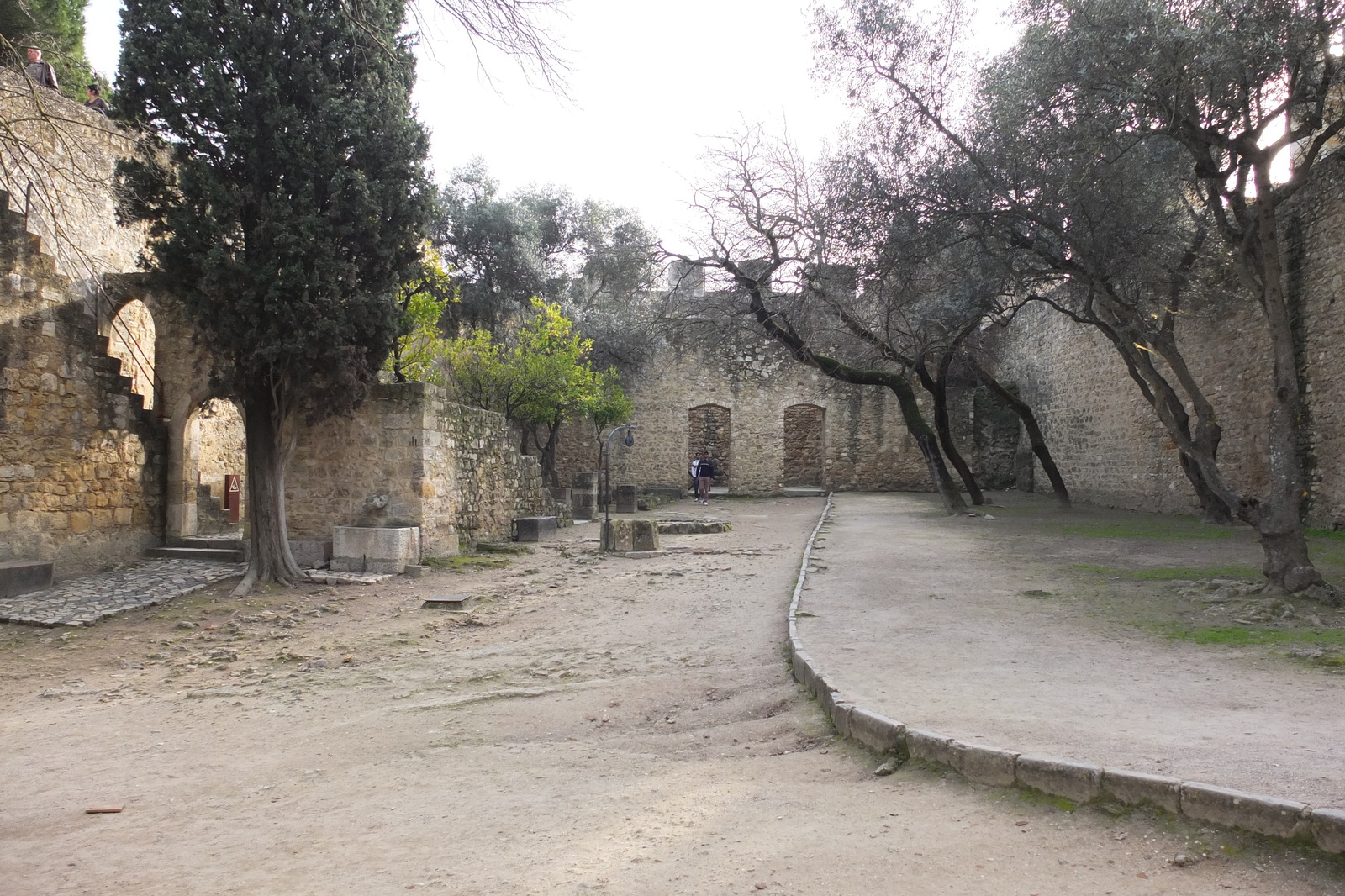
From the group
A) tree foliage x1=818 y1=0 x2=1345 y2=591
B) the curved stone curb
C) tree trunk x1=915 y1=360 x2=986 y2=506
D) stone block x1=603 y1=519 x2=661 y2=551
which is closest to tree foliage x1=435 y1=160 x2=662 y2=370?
tree trunk x1=915 y1=360 x2=986 y2=506

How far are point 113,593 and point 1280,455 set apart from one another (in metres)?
11.3

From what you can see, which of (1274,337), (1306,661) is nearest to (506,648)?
(1306,661)

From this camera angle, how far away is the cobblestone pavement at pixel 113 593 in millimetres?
7723

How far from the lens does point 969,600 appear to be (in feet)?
23.6

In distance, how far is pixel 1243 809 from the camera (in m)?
2.75

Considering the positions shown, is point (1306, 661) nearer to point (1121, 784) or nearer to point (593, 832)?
point (1121, 784)

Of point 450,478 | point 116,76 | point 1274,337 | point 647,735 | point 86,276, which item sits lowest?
point 647,735

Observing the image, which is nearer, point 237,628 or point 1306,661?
point 1306,661

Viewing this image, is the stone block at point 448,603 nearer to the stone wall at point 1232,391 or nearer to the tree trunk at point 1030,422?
the stone wall at point 1232,391

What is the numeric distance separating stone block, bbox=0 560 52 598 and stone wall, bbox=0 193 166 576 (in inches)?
13.6

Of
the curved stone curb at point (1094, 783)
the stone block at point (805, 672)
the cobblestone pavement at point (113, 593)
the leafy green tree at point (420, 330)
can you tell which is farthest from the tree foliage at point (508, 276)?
the curved stone curb at point (1094, 783)

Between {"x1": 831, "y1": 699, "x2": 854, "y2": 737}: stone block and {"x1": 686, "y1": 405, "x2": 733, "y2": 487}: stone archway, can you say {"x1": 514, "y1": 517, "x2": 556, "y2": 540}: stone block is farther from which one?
{"x1": 686, "y1": 405, "x2": 733, "y2": 487}: stone archway

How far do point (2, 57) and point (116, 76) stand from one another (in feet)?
21.8

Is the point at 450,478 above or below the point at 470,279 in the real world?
below
